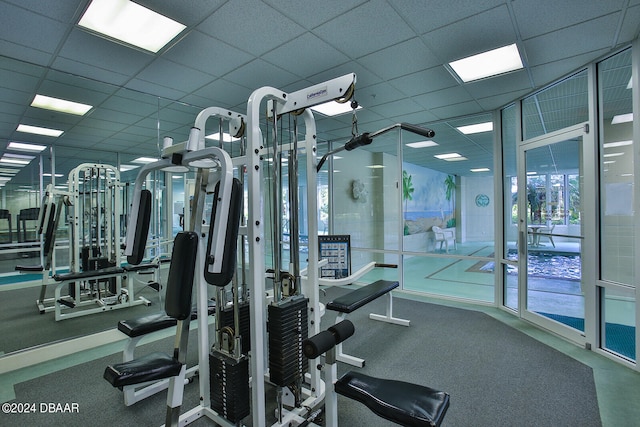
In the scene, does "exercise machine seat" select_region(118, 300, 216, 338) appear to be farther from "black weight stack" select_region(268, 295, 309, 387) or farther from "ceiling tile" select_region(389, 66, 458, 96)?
"ceiling tile" select_region(389, 66, 458, 96)

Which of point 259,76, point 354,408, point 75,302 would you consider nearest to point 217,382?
point 354,408

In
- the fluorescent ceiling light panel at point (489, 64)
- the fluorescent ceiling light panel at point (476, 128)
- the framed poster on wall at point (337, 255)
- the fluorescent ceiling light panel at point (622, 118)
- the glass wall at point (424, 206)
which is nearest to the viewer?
the fluorescent ceiling light panel at point (622, 118)

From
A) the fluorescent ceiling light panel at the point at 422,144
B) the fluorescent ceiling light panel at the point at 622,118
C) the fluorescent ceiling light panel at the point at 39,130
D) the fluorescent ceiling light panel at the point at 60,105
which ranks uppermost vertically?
the fluorescent ceiling light panel at the point at 60,105

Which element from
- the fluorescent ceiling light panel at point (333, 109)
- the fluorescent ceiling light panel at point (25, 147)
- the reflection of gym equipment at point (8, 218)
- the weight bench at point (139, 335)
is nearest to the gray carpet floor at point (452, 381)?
the weight bench at point (139, 335)

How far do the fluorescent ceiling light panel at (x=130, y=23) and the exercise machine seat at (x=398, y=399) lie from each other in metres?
2.67

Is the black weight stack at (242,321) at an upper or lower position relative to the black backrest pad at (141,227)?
lower

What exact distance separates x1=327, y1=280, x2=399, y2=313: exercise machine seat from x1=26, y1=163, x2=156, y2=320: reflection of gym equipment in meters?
2.81

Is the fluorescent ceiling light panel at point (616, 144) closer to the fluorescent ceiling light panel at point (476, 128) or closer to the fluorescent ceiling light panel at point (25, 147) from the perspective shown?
the fluorescent ceiling light panel at point (476, 128)

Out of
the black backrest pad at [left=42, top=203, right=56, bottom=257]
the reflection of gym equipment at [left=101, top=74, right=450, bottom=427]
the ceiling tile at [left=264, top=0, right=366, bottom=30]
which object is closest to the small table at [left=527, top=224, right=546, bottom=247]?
the reflection of gym equipment at [left=101, top=74, right=450, bottom=427]

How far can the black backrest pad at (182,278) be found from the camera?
4.71ft

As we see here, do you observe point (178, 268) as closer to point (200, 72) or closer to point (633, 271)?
point (200, 72)

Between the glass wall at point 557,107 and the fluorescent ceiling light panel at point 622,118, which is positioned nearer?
the fluorescent ceiling light panel at point 622,118

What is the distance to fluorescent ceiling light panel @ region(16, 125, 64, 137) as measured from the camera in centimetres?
468

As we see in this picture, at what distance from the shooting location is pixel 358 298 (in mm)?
2863
